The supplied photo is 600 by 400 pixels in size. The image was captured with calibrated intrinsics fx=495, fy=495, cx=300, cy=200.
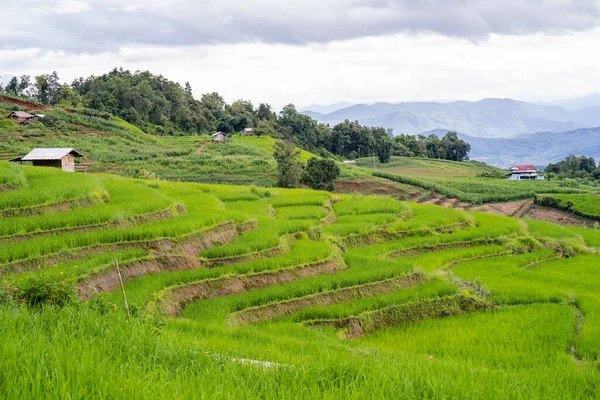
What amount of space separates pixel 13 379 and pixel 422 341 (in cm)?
831

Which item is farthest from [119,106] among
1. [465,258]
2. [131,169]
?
[465,258]

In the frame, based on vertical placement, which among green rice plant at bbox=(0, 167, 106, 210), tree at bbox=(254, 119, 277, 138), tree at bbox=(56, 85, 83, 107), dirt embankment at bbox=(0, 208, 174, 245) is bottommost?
dirt embankment at bbox=(0, 208, 174, 245)

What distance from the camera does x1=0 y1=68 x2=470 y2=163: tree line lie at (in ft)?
268

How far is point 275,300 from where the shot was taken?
11305 mm

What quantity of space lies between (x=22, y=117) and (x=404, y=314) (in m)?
60.5

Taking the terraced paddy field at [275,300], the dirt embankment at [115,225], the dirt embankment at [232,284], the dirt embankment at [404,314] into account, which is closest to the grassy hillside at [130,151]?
the dirt embankment at [115,225]

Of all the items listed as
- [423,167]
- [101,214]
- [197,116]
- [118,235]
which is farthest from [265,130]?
[118,235]

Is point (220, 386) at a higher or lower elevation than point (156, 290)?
higher

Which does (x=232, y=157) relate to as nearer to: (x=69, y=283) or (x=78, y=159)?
(x=78, y=159)

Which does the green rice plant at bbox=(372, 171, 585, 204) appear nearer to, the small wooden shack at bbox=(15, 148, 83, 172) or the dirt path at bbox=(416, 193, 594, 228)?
the dirt path at bbox=(416, 193, 594, 228)

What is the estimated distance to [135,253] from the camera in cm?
1190

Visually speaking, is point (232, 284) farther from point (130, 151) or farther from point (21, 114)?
point (21, 114)

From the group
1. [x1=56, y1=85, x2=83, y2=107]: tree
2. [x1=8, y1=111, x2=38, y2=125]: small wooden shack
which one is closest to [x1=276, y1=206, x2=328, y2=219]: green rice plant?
[x1=8, y1=111, x2=38, y2=125]: small wooden shack

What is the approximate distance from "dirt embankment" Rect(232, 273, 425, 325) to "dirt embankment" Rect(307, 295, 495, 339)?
86cm
